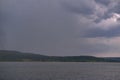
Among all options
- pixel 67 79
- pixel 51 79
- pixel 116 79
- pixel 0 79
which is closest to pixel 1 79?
pixel 0 79

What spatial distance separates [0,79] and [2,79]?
26.2 inches

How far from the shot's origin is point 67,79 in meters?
102

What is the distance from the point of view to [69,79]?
102 metres

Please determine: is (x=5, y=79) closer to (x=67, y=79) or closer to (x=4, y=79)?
(x=4, y=79)

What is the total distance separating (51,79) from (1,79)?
60.8ft

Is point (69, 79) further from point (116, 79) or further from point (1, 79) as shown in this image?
point (1, 79)

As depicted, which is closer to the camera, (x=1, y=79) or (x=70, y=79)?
(x=1, y=79)

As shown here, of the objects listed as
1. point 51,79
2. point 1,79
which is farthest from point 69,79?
point 1,79

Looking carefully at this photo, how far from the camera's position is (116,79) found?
106 metres

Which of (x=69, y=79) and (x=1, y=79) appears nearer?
(x=1, y=79)

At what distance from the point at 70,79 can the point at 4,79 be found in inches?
985

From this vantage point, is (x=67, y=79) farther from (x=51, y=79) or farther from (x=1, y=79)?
(x=1, y=79)

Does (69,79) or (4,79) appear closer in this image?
(4,79)

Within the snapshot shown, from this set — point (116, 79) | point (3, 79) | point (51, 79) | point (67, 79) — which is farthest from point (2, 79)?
point (116, 79)
